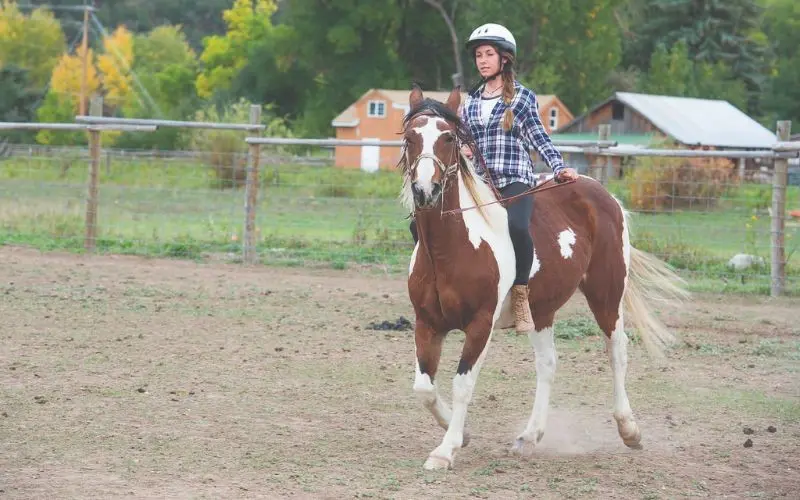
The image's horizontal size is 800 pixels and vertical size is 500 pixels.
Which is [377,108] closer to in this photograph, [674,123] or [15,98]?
[674,123]

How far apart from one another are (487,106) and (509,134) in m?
0.18

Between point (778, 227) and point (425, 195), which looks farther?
point (778, 227)

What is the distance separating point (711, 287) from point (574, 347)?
13.2 feet

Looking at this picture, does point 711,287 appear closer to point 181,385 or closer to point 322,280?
point 322,280

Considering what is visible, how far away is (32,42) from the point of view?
7244cm

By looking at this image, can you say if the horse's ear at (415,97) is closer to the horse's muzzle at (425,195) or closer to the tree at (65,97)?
the horse's muzzle at (425,195)

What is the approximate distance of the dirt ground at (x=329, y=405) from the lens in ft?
16.2

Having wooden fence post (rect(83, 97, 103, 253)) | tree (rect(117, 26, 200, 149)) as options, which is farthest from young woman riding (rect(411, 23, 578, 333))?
tree (rect(117, 26, 200, 149))

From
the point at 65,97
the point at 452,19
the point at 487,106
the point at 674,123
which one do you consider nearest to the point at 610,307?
the point at 487,106

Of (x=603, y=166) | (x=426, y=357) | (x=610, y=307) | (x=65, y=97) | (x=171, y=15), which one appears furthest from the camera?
(x=171, y=15)

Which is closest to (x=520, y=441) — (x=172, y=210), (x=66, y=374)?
(x=66, y=374)

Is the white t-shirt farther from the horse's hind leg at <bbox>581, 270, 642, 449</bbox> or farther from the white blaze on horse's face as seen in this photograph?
the horse's hind leg at <bbox>581, 270, 642, 449</bbox>

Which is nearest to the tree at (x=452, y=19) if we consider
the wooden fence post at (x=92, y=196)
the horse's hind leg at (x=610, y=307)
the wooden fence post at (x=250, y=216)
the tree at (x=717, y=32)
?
the tree at (x=717, y=32)

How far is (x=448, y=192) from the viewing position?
5.32 m
